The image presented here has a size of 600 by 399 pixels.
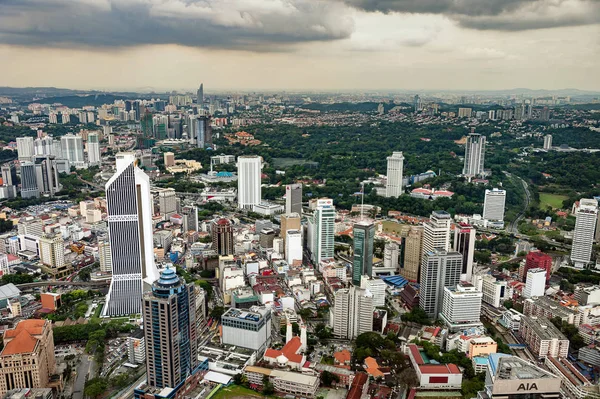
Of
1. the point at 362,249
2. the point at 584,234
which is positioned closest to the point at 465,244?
the point at 362,249

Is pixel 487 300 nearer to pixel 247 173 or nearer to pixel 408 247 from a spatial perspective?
pixel 408 247

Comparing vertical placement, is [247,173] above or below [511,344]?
above

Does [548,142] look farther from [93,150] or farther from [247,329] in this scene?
[93,150]

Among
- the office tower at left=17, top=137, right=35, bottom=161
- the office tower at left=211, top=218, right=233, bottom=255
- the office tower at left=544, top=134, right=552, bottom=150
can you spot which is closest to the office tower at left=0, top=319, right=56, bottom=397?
the office tower at left=211, top=218, right=233, bottom=255

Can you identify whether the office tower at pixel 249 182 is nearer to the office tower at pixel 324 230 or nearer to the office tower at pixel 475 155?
the office tower at pixel 324 230

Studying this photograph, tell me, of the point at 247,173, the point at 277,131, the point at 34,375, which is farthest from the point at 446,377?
the point at 277,131

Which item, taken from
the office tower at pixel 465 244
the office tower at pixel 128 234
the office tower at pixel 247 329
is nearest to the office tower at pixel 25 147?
the office tower at pixel 128 234
